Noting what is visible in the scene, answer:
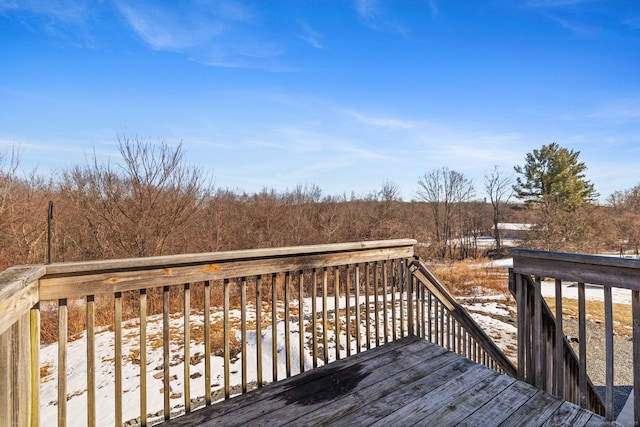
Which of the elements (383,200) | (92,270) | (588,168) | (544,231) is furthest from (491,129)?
(588,168)

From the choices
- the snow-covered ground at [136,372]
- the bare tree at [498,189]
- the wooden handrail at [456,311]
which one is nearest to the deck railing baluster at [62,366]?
the snow-covered ground at [136,372]

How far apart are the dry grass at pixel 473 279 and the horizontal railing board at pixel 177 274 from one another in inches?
403

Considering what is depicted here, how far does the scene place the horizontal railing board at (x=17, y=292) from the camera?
3.30ft

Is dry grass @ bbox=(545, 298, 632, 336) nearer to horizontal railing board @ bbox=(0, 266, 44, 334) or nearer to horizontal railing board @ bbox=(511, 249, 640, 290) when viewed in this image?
horizontal railing board @ bbox=(511, 249, 640, 290)

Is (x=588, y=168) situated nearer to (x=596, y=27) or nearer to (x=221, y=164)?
(x=596, y=27)

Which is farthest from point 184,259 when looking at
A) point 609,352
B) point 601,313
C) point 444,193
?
point 444,193

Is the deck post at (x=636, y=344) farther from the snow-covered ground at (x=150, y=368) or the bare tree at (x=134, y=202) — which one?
the bare tree at (x=134, y=202)

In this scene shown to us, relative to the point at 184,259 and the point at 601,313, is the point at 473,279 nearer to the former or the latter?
the point at 601,313

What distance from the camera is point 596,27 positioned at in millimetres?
7520

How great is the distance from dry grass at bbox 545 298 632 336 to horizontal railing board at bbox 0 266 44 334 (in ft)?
35.8

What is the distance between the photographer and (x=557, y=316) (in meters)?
1.89

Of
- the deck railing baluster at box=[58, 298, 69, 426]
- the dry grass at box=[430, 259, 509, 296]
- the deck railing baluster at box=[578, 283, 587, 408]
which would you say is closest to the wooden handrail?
the deck railing baluster at box=[578, 283, 587, 408]

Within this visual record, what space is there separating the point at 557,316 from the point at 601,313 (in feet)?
34.8

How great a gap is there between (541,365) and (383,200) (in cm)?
1499
